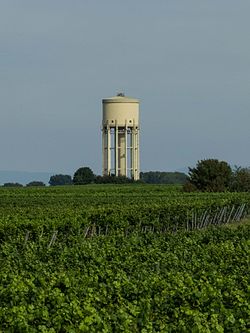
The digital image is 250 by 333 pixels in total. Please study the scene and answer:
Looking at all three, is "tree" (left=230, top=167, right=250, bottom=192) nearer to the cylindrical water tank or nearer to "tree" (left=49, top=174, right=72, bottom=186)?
the cylindrical water tank

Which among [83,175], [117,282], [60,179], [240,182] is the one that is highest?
[60,179]

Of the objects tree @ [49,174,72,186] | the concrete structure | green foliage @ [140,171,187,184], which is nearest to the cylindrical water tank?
the concrete structure

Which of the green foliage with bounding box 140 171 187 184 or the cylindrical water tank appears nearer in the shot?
the cylindrical water tank

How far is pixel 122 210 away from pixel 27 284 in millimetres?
21540

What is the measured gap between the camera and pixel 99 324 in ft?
33.4

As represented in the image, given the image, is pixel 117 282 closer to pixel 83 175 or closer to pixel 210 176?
pixel 210 176

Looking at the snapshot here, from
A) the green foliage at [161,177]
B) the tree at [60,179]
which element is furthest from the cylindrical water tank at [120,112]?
the tree at [60,179]

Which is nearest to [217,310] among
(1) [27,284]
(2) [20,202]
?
(1) [27,284]

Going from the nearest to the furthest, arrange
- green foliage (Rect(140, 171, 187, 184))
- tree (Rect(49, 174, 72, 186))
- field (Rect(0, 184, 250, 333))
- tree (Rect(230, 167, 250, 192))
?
field (Rect(0, 184, 250, 333)), tree (Rect(230, 167, 250, 192)), green foliage (Rect(140, 171, 187, 184)), tree (Rect(49, 174, 72, 186))

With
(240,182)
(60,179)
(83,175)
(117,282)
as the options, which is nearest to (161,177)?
(60,179)

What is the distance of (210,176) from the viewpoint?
6900 cm

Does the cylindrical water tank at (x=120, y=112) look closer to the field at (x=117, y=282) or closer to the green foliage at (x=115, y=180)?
the green foliage at (x=115, y=180)

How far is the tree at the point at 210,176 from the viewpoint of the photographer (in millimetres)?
68562

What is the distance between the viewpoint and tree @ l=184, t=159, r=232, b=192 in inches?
2699
